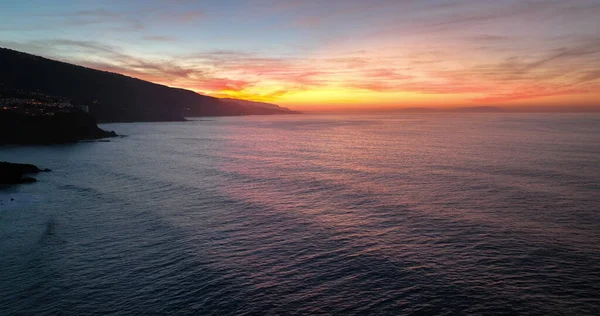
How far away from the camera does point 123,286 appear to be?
94.0 ft

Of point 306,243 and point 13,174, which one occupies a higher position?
point 13,174

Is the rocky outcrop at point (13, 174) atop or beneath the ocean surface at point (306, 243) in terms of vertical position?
atop

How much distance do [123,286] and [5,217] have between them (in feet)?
93.9

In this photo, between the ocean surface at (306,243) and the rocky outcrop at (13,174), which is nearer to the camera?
the ocean surface at (306,243)

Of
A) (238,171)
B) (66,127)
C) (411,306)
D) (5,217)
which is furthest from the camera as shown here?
(66,127)

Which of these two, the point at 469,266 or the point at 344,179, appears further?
the point at 344,179

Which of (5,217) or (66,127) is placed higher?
(66,127)

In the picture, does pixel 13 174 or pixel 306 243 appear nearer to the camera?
pixel 306 243

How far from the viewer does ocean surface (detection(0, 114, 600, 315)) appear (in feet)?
87.1

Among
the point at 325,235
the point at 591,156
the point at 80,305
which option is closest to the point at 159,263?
the point at 80,305

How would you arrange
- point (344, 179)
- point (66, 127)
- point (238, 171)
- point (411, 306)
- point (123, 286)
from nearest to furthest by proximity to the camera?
point (411, 306) → point (123, 286) → point (344, 179) → point (238, 171) → point (66, 127)

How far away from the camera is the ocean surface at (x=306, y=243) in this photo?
2655cm

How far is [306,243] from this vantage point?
37.4 metres

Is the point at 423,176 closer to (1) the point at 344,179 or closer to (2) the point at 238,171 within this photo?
(1) the point at 344,179
